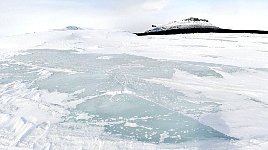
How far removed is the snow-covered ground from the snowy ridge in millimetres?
8973

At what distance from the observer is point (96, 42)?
22.9ft

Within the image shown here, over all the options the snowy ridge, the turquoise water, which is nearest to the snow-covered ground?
the turquoise water

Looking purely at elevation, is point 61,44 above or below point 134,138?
above

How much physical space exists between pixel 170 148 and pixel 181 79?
6.30 feet

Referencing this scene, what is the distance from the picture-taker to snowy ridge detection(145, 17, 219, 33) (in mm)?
15164

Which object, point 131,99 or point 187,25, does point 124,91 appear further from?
point 187,25

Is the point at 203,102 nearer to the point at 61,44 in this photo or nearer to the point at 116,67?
the point at 116,67

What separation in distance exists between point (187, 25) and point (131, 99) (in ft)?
40.7

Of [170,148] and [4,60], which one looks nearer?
[170,148]

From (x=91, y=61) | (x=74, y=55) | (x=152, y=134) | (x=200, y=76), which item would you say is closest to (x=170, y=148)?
(x=152, y=134)

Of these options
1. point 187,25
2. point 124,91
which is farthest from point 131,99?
point 187,25

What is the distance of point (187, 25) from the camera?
15336mm

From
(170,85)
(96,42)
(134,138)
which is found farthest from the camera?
(96,42)

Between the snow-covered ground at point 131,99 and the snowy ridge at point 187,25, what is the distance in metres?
8.97
